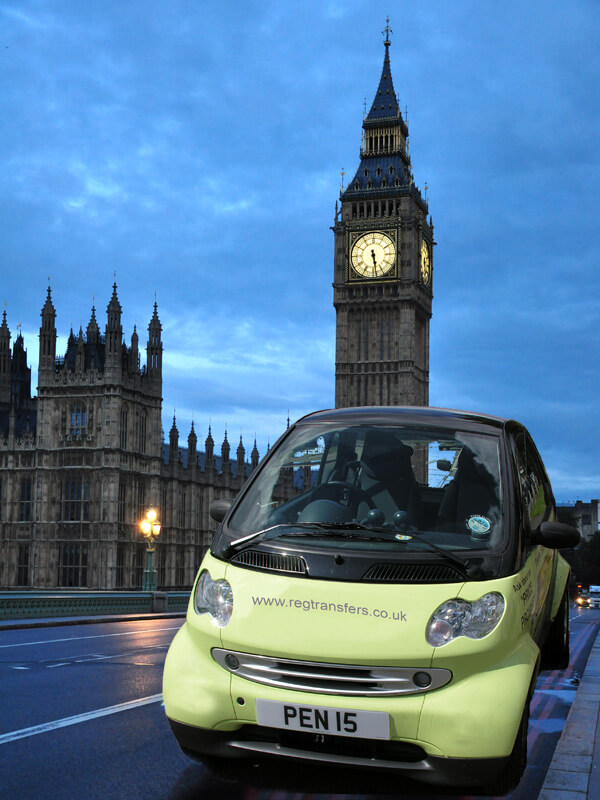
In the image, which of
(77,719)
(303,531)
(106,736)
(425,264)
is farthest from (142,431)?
(303,531)

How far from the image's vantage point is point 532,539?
5.21m

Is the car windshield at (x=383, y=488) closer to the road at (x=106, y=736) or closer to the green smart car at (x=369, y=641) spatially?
the green smart car at (x=369, y=641)

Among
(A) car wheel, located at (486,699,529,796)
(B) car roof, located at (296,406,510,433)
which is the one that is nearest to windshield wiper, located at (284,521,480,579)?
(A) car wheel, located at (486,699,529,796)

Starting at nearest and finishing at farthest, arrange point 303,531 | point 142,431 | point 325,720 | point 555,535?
point 325,720
point 303,531
point 555,535
point 142,431

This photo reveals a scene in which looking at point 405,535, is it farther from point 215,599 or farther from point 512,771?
point 512,771

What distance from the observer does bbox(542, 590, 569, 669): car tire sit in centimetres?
856

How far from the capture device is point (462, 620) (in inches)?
167

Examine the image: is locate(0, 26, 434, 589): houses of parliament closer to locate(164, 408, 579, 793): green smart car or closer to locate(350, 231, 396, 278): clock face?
locate(350, 231, 396, 278): clock face

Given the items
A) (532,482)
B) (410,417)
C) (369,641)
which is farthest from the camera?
(532,482)

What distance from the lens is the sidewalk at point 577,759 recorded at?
4957 millimetres

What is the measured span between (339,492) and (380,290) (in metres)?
81.5

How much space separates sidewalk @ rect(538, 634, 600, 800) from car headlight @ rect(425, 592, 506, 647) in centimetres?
123

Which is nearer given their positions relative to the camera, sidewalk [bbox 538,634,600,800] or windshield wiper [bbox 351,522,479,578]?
windshield wiper [bbox 351,522,479,578]

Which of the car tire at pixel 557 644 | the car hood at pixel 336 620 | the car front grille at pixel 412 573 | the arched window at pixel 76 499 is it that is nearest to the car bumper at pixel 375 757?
the car hood at pixel 336 620
